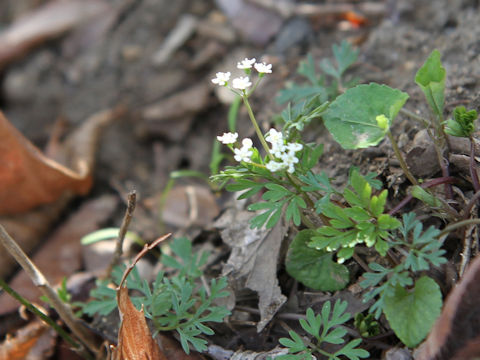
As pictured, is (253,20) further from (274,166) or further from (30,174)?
(274,166)

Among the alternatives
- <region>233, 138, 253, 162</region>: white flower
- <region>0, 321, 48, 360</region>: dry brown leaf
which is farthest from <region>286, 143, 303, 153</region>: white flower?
<region>0, 321, 48, 360</region>: dry brown leaf

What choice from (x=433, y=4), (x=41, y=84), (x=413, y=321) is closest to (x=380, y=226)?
(x=413, y=321)

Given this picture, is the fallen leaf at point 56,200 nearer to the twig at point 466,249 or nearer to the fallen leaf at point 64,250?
the fallen leaf at point 64,250

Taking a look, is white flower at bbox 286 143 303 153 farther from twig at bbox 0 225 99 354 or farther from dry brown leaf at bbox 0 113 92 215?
dry brown leaf at bbox 0 113 92 215

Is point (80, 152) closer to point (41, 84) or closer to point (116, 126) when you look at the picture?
point (116, 126)

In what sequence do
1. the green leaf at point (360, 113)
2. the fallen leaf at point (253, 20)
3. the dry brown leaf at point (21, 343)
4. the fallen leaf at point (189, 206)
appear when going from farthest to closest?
the fallen leaf at point (253, 20), the fallen leaf at point (189, 206), the dry brown leaf at point (21, 343), the green leaf at point (360, 113)

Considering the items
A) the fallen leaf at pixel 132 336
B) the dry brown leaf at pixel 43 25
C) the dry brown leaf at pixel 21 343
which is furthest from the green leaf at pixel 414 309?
the dry brown leaf at pixel 43 25
